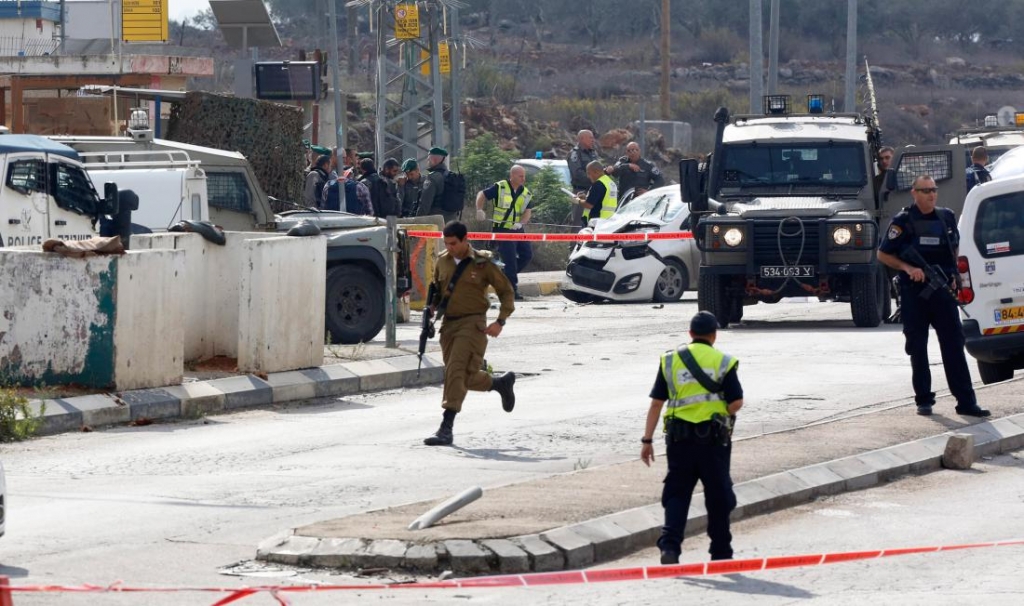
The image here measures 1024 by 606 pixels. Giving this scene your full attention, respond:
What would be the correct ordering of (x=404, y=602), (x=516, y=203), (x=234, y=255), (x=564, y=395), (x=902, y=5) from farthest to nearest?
(x=902, y=5), (x=516, y=203), (x=234, y=255), (x=564, y=395), (x=404, y=602)

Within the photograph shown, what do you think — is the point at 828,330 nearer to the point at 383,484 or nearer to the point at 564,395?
the point at 564,395

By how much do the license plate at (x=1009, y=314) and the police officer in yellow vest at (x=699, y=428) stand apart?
280 inches

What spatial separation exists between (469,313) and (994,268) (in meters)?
4.89

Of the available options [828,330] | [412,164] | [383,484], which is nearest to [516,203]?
[412,164]

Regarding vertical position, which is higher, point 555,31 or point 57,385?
point 555,31

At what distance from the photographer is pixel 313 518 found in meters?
9.35

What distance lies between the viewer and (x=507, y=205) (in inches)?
979

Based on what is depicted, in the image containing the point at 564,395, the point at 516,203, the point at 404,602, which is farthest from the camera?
the point at 516,203

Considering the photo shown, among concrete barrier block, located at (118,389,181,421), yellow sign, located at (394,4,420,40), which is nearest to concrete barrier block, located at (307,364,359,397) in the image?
concrete barrier block, located at (118,389,181,421)

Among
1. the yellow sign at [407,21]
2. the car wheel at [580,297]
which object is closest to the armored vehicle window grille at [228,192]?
the car wheel at [580,297]

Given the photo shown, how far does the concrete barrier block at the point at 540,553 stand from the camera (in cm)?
808

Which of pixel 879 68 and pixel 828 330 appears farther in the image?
pixel 879 68

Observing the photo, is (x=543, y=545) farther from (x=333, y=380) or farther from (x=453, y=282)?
(x=333, y=380)

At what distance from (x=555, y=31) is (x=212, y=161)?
72280mm
